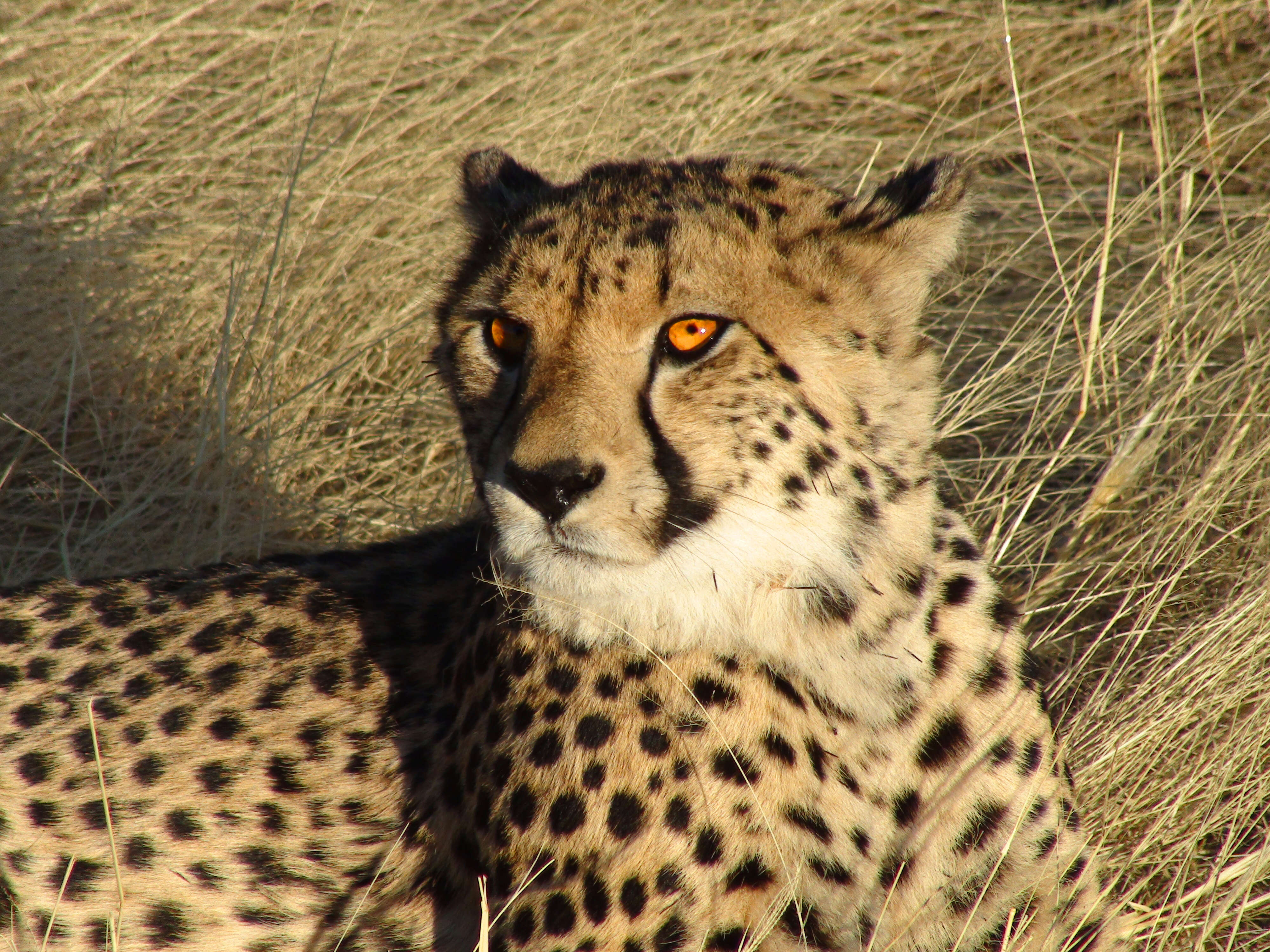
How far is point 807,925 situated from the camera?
1774 millimetres

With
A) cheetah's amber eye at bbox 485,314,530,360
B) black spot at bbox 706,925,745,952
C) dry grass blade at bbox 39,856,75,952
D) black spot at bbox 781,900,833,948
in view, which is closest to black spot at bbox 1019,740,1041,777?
black spot at bbox 781,900,833,948

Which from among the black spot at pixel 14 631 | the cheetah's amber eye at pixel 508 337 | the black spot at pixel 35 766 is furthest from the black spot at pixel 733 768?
the black spot at pixel 14 631

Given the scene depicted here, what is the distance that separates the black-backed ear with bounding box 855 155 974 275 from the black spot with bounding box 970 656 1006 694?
57 cm

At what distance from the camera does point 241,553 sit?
3350 millimetres

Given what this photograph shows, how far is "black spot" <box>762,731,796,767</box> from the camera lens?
5.96 ft

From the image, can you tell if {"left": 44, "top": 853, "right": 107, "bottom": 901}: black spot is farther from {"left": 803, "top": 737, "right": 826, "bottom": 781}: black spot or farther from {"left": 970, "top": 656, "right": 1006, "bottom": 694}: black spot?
{"left": 970, "top": 656, "right": 1006, "bottom": 694}: black spot

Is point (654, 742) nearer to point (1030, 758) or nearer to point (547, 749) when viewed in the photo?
point (547, 749)

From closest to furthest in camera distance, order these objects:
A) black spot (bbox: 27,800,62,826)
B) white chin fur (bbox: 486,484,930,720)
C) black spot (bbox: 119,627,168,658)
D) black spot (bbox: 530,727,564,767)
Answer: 1. white chin fur (bbox: 486,484,930,720)
2. black spot (bbox: 530,727,564,767)
3. black spot (bbox: 27,800,62,826)
4. black spot (bbox: 119,627,168,658)

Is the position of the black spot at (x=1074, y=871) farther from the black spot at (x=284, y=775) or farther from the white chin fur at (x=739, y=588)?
the black spot at (x=284, y=775)

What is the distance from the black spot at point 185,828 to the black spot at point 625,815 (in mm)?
682

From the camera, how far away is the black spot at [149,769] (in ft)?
6.81

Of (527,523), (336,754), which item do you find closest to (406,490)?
(336,754)

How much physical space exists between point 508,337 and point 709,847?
739 millimetres

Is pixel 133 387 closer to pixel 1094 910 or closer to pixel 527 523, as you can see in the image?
pixel 527 523
